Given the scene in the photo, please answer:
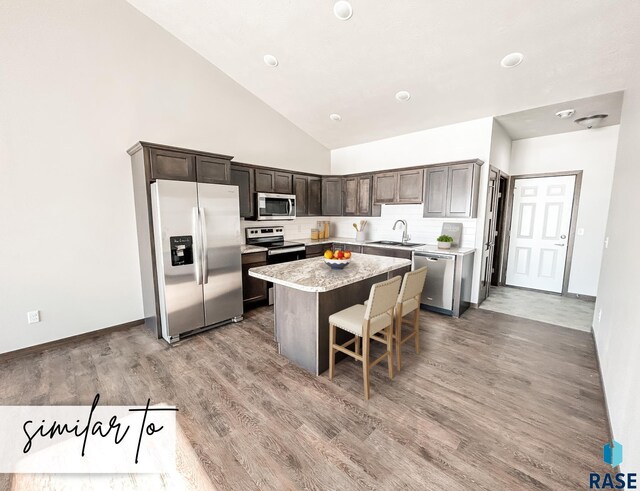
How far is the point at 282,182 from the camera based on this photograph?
472 centimetres

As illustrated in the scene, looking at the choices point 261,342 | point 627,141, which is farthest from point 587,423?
point 261,342

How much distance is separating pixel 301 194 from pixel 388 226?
1764 millimetres

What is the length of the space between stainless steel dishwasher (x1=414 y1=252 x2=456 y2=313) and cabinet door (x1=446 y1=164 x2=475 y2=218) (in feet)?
2.31

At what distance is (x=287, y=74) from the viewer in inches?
151

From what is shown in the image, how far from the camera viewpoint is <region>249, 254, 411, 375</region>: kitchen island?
237 cm

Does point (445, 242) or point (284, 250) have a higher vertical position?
point (445, 242)

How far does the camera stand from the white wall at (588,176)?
13.9ft

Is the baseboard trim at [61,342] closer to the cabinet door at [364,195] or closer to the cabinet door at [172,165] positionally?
the cabinet door at [172,165]

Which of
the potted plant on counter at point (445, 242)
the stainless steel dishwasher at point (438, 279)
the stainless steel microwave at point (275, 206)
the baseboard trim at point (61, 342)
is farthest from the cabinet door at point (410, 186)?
the baseboard trim at point (61, 342)

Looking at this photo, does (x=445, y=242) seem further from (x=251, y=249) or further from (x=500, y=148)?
(x=251, y=249)

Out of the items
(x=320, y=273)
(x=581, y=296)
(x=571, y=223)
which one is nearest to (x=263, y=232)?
(x=320, y=273)

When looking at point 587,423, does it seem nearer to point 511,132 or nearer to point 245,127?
point 511,132

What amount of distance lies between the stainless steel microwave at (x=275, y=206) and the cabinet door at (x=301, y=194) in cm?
23

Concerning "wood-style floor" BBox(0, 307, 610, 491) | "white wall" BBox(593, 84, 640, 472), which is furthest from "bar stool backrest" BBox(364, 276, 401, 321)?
"white wall" BBox(593, 84, 640, 472)
